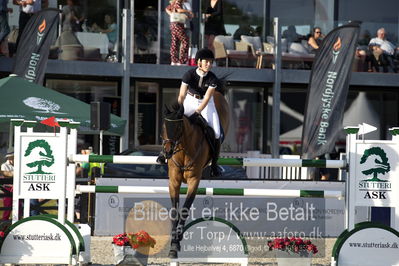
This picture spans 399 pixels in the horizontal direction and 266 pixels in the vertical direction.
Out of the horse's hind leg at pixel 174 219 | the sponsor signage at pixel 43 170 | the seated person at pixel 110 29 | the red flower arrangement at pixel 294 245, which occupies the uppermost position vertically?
the seated person at pixel 110 29

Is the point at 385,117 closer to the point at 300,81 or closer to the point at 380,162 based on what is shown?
the point at 300,81

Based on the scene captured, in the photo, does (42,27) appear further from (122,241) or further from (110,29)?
(122,241)

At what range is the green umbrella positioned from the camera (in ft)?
51.0

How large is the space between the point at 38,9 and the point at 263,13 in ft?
21.0

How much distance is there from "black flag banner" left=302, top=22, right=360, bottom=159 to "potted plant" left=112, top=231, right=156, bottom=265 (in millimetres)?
10175

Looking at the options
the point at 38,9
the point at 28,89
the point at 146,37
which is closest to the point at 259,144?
the point at 146,37

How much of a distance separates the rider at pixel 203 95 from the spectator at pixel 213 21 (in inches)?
470

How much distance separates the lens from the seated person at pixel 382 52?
2356 centimetres

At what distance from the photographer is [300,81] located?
2353 cm

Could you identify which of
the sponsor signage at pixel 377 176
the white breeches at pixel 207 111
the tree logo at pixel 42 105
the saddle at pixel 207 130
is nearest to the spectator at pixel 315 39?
the tree logo at pixel 42 105

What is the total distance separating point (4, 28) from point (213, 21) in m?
4.98

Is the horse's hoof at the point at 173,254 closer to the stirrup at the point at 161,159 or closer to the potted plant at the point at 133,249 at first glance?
the potted plant at the point at 133,249

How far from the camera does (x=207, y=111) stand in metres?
10.4

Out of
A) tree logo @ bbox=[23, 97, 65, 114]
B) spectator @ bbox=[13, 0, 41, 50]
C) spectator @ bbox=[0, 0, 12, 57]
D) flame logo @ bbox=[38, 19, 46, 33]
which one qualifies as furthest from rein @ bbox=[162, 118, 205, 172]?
spectator @ bbox=[0, 0, 12, 57]
